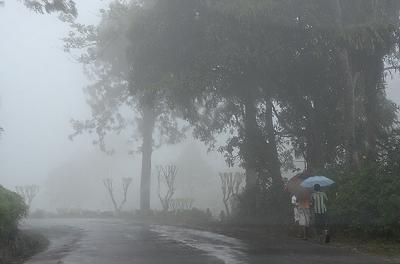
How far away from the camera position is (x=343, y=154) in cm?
2292

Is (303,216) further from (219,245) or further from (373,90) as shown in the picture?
(373,90)

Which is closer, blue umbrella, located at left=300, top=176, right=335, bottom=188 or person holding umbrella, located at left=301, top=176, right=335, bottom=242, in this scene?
person holding umbrella, located at left=301, top=176, right=335, bottom=242

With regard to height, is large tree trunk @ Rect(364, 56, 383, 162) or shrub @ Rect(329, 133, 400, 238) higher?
large tree trunk @ Rect(364, 56, 383, 162)

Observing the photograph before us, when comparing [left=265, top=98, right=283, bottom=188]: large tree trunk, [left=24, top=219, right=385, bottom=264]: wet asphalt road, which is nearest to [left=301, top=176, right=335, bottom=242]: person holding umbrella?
[left=24, top=219, right=385, bottom=264]: wet asphalt road

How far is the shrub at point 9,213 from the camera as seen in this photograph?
13299mm

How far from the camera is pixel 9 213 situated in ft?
45.3

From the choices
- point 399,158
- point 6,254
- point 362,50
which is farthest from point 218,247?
point 362,50

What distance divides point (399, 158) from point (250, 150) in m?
8.19

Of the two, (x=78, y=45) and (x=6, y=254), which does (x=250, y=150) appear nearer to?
(x=6, y=254)

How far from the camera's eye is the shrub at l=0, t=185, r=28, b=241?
1330 cm

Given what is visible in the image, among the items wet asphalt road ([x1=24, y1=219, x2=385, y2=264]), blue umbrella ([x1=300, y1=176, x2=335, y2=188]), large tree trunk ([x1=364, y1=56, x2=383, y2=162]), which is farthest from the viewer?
large tree trunk ([x1=364, y1=56, x2=383, y2=162])

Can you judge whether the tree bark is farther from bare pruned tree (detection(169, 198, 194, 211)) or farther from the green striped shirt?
bare pruned tree (detection(169, 198, 194, 211))

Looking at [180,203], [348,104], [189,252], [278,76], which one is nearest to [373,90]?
[348,104]

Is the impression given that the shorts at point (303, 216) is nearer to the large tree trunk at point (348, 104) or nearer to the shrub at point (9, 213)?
the large tree trunk at point (348, 104)
